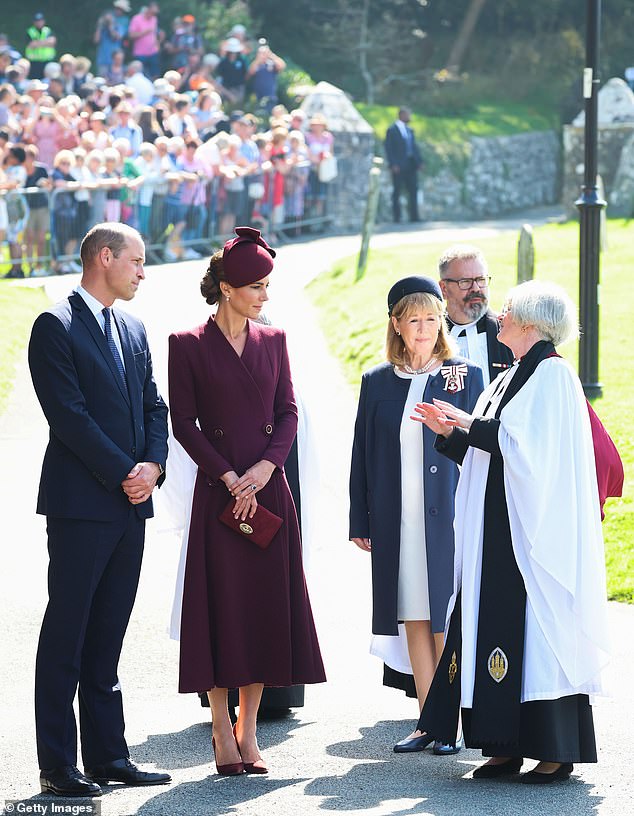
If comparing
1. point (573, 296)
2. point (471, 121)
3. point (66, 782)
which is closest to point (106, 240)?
point (66, 782)

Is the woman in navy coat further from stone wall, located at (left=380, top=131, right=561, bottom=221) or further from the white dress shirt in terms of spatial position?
stone wall, located at (left=380, top=131, right=561, bottom=221)

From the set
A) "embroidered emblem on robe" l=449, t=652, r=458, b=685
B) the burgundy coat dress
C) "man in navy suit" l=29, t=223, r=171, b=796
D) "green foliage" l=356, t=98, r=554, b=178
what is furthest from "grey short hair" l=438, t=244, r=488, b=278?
"green foliage" l=356, t=98, r=554, b=178

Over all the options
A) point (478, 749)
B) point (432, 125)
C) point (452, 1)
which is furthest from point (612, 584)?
point (452, 1)

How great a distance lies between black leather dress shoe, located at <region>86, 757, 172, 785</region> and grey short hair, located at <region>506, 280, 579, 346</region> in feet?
7.51

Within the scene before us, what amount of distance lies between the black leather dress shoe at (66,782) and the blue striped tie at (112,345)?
1488mm

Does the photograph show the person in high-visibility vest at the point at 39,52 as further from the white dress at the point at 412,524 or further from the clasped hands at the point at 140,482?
the clasped hands at the point at 140,482

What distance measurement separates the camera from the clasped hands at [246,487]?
607 centimetres

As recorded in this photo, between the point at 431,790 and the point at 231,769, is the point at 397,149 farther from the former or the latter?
the point at 431,790

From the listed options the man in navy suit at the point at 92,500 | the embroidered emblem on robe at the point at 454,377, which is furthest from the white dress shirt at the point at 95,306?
the embroidered emblem on robe at the point at 454,377

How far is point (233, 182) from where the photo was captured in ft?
76.1

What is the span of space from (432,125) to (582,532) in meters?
29.3

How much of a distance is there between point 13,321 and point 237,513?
11.1 metres

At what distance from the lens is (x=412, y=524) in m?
6.63

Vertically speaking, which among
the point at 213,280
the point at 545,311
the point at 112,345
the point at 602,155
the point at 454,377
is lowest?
the point at 454,377
